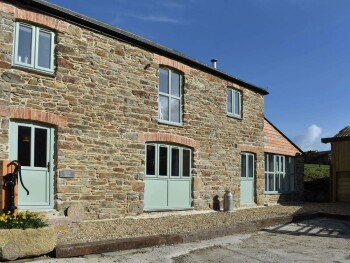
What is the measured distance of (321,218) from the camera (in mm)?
13188

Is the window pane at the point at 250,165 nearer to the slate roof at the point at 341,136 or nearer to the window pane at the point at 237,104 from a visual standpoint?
the window pane at the point at 237,104

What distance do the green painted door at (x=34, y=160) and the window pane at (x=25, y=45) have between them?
1.54m

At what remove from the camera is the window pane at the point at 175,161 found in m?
12.9

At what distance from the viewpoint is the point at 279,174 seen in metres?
18.9

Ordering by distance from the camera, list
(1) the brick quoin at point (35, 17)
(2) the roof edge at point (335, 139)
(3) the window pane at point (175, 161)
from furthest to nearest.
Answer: (2) the roof edge at point (335, 139) < (3) the window pane at point (175, 161) < (1) the brick quoin at point (35, 17)

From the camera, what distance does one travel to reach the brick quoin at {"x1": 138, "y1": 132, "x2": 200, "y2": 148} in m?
11.9

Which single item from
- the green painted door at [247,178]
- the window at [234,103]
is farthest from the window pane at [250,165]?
the window at [234,103]

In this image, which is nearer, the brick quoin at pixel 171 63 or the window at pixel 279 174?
the brick quoin at pixel 171 63

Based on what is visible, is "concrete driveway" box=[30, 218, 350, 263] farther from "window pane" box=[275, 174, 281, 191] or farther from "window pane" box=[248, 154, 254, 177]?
"window pane" box=[275, 174, 281, 191]

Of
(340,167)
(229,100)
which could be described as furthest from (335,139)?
(229,100)

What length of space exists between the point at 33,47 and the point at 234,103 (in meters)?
8.48

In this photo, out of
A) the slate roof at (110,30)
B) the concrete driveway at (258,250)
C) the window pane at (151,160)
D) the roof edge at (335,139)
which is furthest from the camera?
the roof edge at (335,139)

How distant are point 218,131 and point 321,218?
4.53 metres

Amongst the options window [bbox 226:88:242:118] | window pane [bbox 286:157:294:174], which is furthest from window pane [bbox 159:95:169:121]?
window pane [bbox 286:157:294:174]
